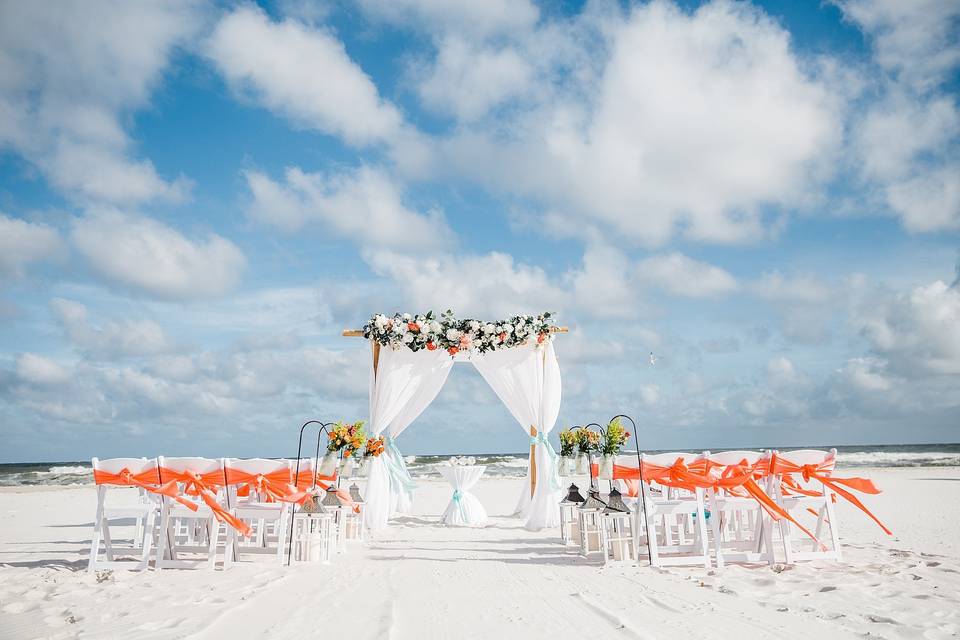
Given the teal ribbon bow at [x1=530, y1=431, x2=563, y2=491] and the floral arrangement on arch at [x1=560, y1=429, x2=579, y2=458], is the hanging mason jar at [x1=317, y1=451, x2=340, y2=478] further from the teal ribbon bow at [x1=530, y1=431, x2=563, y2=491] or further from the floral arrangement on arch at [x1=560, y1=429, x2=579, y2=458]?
the teal ribbon bow at [x1=530, y1=431, x2=563, y2=491]

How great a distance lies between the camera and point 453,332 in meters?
10.9

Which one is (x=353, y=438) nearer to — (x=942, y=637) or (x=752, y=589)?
(x=752, y=589)

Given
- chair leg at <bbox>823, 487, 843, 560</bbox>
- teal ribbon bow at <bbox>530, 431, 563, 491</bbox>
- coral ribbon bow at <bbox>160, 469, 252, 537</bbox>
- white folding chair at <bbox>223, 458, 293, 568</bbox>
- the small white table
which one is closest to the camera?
coral ribbon bow at <bbox>160, 469, 252, 537</bbox>

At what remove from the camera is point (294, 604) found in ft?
14.6

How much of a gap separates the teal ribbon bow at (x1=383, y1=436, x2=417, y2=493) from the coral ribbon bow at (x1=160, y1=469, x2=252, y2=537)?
4.60 metres

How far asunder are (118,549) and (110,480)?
2.11m

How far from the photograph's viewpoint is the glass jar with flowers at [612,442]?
7.18m

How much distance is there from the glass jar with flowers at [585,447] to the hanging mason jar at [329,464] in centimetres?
306

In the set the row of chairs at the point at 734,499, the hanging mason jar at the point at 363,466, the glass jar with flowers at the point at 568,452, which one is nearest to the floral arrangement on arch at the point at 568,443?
the glass jar with flowers at the point at 568,452

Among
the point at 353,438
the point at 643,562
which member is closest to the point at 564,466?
the point at 643,562

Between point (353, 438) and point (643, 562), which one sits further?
point (353, 438)

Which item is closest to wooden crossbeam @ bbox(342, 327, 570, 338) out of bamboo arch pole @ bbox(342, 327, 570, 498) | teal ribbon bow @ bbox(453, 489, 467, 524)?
bamboo arch pole @ bbox(342, 327, 570, 498)

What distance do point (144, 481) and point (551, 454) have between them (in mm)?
6380

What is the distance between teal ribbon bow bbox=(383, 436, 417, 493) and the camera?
11062mm
